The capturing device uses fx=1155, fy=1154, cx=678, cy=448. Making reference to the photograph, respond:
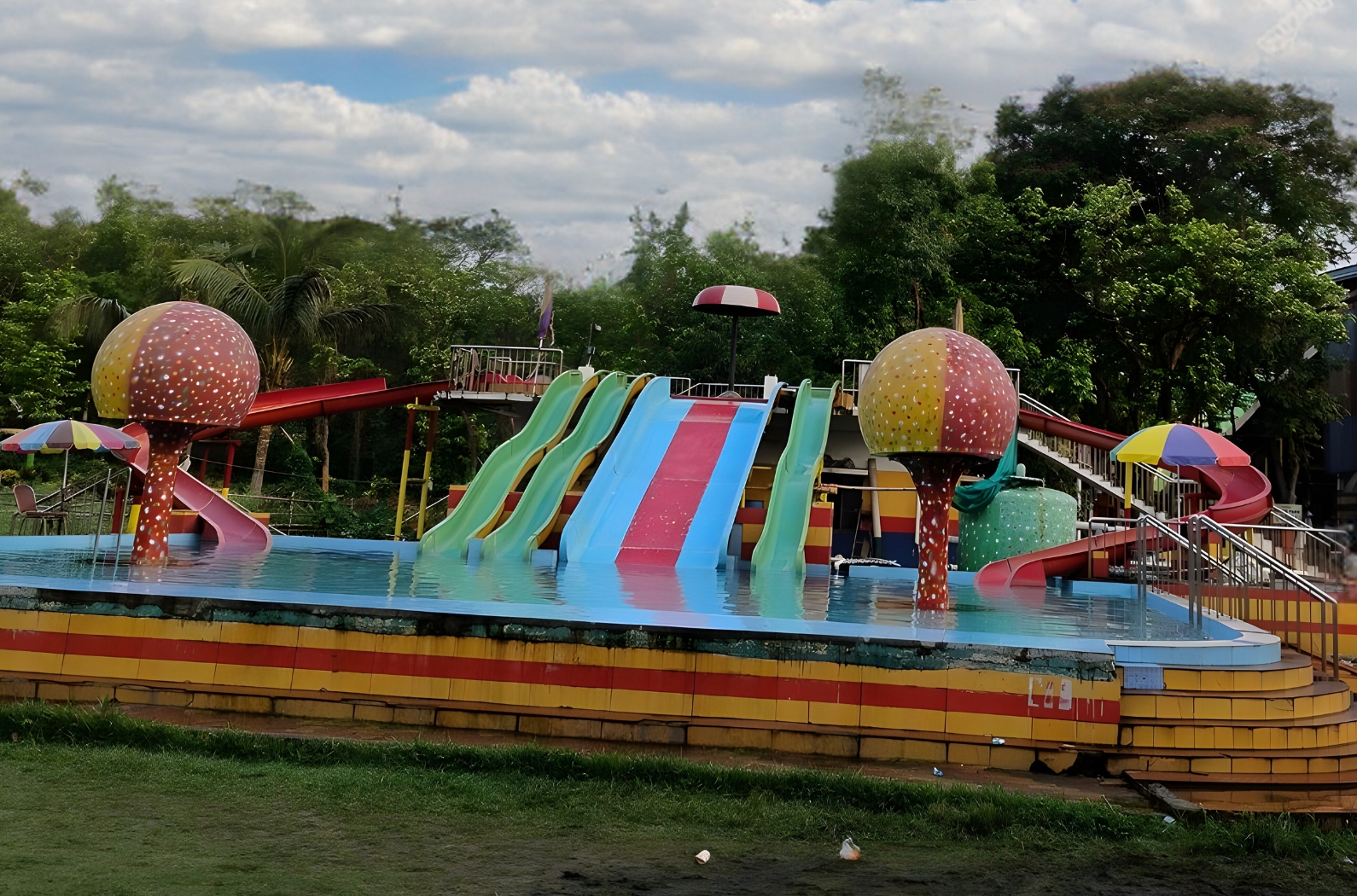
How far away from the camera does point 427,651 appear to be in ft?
25.3

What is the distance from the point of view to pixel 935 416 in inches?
402

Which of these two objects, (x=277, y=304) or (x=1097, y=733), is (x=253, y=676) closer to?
(x=1097, y=733)

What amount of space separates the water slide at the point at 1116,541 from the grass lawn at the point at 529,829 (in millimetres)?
9584

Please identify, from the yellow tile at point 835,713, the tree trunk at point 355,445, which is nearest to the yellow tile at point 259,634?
the yellow tile at point 835,713

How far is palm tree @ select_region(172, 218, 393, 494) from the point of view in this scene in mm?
28922

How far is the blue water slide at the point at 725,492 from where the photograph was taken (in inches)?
621

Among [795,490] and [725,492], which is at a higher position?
[795,490]

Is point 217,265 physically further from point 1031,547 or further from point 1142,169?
point 1142,169

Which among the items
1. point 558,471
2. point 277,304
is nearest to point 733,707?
point 558,471

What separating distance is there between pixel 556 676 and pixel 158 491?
6575 mm

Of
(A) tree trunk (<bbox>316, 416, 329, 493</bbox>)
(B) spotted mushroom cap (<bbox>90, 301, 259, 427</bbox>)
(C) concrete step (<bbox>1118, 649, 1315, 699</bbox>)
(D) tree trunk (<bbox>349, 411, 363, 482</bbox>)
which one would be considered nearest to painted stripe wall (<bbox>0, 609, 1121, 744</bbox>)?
(C) concrete step (<bbox>1118, 649, 1315, 699</bbox>)

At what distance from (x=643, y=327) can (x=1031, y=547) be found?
22.3 m

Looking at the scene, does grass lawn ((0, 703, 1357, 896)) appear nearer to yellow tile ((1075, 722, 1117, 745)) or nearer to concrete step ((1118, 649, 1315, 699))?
yellow tile ((1075, 722, 1117, 745))

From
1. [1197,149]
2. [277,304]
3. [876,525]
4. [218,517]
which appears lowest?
[218,517]
